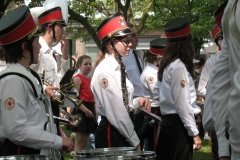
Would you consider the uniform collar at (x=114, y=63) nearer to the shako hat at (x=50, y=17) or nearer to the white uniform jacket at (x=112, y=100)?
the white uniform jacket at (x=112, y=100)

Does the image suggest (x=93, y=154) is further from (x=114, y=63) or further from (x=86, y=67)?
(x=86, y=67)

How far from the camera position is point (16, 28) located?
164 inches

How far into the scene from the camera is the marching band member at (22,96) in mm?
3885

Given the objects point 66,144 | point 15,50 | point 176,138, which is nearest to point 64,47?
point 176,138

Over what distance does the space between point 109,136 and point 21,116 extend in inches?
62.2

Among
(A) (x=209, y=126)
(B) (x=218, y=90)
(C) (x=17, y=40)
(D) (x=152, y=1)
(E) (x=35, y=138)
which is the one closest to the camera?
(B) (x=218, y=90)

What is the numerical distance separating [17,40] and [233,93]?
7.32ft

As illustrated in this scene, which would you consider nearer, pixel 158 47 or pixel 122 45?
pixel 122 45

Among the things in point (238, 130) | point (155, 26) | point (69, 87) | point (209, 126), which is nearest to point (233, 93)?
point (238, 130)

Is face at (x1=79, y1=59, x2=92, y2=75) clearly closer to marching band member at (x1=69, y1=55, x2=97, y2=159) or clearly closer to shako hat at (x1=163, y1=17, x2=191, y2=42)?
marching band member at (x1=69, y1=55, x2=97, y2=159)

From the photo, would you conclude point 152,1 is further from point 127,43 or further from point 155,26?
point 127,43

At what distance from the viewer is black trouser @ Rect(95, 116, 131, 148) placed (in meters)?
5.31

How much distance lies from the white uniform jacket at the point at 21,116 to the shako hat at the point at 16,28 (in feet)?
1.18

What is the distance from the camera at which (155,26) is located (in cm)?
2627
